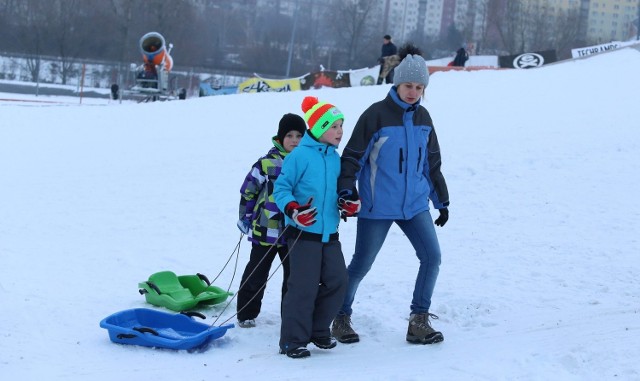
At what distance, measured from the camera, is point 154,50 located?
3428 centimetres

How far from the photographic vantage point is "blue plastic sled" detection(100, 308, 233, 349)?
555 cm

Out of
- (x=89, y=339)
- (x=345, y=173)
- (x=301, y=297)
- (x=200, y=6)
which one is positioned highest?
(x=200, y=6)

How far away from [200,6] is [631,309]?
89541 millimetres

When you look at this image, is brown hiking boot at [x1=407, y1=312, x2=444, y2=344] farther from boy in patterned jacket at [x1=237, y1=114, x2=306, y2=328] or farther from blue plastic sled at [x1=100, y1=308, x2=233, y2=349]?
blue plastic sled at [x1=100, y1=308, x2=233, y2=349]

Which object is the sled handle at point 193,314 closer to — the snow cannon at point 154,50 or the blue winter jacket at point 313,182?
the blue winter jacket at point 313,182

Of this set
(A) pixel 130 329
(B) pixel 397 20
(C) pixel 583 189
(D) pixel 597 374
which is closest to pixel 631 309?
(D) pixel 597 374

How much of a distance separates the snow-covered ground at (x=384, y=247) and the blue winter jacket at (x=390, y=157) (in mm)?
893

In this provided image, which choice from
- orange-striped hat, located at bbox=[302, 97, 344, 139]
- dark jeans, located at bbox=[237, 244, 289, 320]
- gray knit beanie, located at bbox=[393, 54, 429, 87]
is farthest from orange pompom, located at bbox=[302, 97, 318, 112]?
dark jeans, located at bbox=[237, 244, 289, 320]

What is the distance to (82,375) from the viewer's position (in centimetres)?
507

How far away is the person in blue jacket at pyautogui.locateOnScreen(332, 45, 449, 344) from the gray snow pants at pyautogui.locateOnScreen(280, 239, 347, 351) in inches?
11.9

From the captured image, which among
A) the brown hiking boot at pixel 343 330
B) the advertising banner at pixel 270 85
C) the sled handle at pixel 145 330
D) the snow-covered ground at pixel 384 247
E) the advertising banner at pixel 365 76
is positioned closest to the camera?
the snow-covered ground at pixel 384 247

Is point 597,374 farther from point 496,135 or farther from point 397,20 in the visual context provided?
point 397,20

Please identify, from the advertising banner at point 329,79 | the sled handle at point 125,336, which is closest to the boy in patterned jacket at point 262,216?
the sled handle at point 125,336

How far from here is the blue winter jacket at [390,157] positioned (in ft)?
18.6
